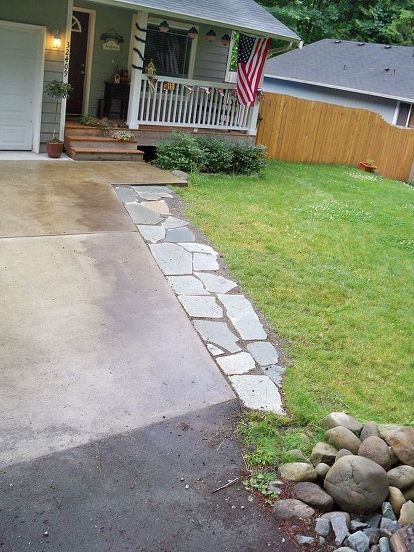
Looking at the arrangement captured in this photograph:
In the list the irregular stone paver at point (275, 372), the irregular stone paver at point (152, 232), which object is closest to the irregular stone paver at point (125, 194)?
the irregular stone paver at point (152, 232)

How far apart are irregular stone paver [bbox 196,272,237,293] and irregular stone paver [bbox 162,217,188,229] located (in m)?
1.41

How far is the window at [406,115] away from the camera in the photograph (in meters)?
21.5

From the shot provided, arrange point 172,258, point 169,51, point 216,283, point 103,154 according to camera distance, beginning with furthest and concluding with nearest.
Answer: point 169,51, point 103,154, point 172,258, point 216,283

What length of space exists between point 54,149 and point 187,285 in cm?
506

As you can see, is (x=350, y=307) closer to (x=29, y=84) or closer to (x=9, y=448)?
(x=9, y=448)

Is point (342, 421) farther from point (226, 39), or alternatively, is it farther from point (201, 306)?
point (226, 39)

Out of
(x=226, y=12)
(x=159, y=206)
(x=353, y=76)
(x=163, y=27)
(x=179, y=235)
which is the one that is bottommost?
Answer: (x=179, y=235)

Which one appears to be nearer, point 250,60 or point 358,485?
point 358,485

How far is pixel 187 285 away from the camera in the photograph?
618 cm

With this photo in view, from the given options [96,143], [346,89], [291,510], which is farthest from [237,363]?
[346,89]

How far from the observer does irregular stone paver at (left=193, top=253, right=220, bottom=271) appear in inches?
262

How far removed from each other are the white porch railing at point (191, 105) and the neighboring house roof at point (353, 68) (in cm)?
1090

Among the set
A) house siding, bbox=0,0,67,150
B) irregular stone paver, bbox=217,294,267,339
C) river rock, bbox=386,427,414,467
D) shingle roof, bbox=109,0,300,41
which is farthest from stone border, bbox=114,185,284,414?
shingle roof, bbox=109,0,300,41

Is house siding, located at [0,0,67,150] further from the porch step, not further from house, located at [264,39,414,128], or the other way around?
house, located at [264,39,414,128]
